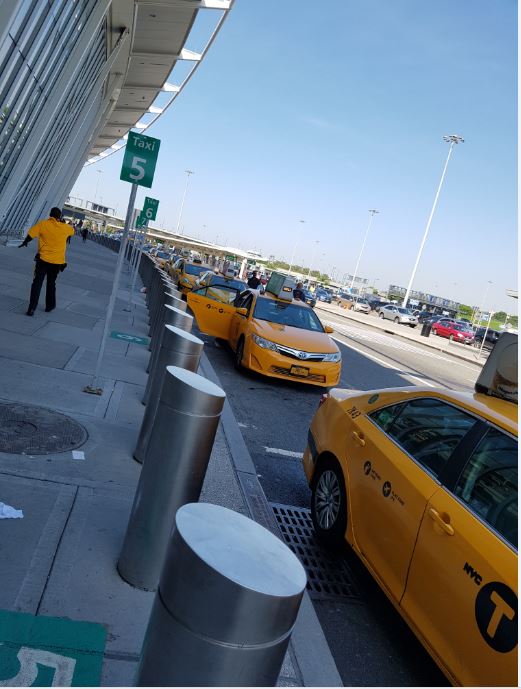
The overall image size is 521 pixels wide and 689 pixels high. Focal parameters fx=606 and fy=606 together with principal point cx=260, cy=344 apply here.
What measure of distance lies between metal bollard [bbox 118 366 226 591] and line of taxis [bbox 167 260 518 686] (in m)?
1.26

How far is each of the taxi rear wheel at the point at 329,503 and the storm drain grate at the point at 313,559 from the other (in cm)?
11

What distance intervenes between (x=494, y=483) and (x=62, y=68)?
20145 mm

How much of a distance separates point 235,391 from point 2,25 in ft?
26.0

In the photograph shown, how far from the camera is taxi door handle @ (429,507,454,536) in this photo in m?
3.19

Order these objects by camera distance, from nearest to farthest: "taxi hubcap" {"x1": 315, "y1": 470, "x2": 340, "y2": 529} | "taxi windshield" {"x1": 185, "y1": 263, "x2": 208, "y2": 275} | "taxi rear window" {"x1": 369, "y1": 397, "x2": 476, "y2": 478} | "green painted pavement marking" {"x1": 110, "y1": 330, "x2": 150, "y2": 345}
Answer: "taxi rear window" {"x1": 369, "y1": 397, "x2": 476, "y2": 478}
"taxi hubcap" {"x1": 315, "y1": 470, "x2": 340, "y2": 529}
"green painted pavement marking" {"x1": 110, "y1": 330, "x2": 150, "y2": 345}
"taxi windshield" {"x1": 185, "y1": 263, "x2": 208, "y2": 275}

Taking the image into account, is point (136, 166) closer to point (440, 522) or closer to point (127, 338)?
point (127, 338)

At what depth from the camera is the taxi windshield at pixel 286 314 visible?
38.1 feet

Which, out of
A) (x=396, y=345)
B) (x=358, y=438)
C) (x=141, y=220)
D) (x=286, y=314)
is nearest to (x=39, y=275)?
(x=286, y=314)

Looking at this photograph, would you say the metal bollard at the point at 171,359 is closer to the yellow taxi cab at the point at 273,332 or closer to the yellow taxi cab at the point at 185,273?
the yellow taxi cab at the point at 273,332

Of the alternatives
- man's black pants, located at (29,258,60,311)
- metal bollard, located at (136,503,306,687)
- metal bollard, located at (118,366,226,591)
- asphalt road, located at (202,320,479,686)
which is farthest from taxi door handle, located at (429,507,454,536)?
man's black pants, located at (29,258,60,311)

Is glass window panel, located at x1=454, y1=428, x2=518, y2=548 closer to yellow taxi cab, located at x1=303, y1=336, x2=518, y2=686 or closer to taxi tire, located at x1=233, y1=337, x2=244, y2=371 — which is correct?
yellow taxi cab, located at x1=303, y1=336, x2=518, y2=686

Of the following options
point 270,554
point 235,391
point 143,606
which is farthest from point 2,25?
point 270,554

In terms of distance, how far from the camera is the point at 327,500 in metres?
4.69

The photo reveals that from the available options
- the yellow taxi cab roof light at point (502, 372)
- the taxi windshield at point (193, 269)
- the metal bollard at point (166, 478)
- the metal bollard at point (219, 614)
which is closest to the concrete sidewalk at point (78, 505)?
the metal bollard at point (166, 478)
